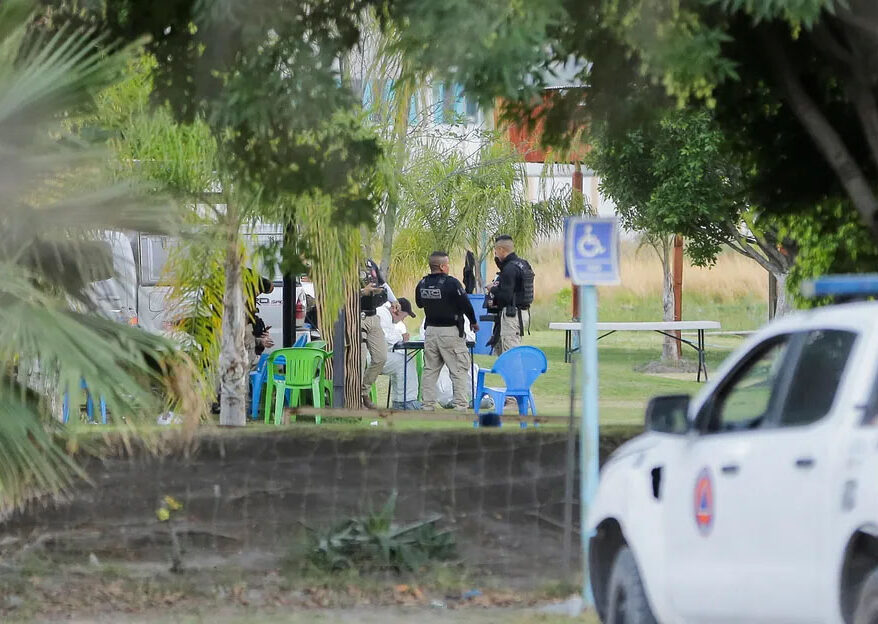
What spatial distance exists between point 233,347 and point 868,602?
379 inches

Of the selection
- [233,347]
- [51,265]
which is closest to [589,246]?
[51,265]

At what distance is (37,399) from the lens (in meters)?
6.69

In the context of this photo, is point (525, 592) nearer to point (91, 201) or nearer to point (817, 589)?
point (91, 201)

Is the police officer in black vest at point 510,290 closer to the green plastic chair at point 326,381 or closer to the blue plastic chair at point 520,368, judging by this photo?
the blue plastic chair at point 520,368

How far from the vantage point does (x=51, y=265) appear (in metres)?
6.89

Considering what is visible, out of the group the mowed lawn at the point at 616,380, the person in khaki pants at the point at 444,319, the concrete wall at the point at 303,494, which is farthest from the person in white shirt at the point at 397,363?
the concrete wall at the point at 303,494

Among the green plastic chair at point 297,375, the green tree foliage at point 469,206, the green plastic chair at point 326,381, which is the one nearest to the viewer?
the green plastic chair at point 297,375

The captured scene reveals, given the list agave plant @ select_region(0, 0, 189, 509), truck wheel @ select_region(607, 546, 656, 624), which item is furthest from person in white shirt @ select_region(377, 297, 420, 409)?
truck wheel @ select_region(607, 546, 656, 624)

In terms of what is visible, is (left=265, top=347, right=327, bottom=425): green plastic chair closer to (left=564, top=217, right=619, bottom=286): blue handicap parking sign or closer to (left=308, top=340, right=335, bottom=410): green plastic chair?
(left=308, top=340, right=335, bottom=410): green plastic chair

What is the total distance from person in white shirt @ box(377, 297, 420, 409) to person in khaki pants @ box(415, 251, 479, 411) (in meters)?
1.01

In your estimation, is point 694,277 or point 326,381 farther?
point 694,277

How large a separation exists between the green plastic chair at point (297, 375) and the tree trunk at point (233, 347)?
6.18 feet

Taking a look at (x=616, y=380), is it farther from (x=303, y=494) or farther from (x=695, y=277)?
(x=695, y=277)

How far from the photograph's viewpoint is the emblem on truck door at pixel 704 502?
513 cm
